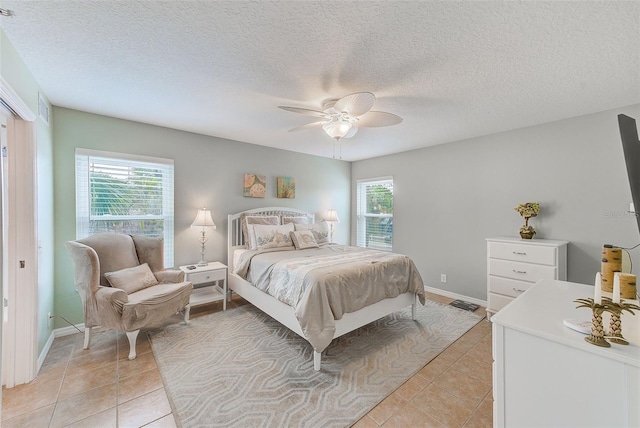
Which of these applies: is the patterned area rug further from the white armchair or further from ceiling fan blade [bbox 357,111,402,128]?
ceiling fan blade [bbox 357,111,402,128]

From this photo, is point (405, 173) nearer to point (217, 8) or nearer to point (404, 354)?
point (404, 354)

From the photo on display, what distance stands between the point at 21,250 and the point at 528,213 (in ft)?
16.5

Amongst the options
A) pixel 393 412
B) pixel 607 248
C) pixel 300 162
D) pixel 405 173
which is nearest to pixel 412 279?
pixel 393 412

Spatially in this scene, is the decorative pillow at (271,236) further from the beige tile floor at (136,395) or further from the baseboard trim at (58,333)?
the baseboard trim at (58,333)

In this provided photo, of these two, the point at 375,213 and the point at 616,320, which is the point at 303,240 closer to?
the point at 375,213

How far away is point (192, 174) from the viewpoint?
3598mm

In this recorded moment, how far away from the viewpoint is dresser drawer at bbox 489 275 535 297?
2.95 meters

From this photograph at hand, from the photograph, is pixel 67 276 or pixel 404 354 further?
pixel 67 276

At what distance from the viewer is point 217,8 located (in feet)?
4.57

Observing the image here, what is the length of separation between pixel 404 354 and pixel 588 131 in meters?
3.17

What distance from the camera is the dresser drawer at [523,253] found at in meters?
2.76

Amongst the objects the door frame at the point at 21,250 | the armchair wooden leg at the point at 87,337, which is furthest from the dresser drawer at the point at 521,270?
the door frame at the point at 21,250

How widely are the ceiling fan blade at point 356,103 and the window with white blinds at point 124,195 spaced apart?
2.54 metres

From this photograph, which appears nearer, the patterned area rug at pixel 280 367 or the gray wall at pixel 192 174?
the patterned area rug at pixel 280 367
